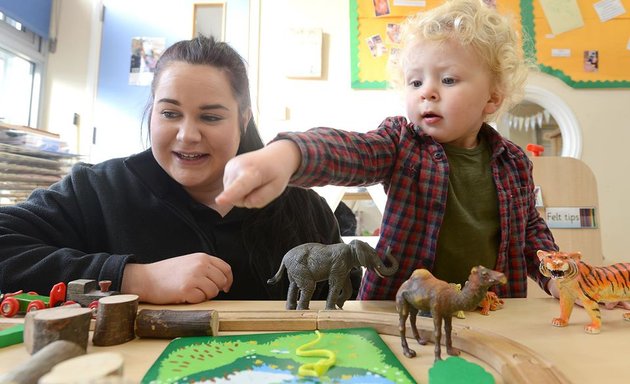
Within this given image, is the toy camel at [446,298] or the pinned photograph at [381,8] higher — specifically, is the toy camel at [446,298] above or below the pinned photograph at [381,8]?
below

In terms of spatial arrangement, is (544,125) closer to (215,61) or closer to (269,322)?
(215,61)

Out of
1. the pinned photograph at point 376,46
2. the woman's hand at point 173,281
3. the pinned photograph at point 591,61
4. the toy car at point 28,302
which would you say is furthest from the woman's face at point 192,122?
the pinned photograph at point 591,61

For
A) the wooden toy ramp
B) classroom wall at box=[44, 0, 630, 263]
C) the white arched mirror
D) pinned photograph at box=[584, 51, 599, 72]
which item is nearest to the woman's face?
the wooden toy ramp

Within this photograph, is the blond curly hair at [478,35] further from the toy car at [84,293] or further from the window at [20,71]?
the window at [20,71]

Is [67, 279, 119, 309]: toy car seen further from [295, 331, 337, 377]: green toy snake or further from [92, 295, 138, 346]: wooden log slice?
[295, 331, 337, 377]: green toy snake

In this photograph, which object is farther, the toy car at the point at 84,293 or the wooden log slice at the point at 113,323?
the toy car at the point at 84,293

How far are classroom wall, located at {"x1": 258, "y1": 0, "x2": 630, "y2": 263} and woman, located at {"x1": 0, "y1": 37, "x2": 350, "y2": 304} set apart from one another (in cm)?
130

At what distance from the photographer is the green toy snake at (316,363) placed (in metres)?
0.42

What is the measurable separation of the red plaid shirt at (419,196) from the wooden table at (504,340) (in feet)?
0.55

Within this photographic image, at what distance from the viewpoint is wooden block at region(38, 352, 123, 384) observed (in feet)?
1.03

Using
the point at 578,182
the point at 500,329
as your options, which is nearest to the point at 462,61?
the point at 500,329

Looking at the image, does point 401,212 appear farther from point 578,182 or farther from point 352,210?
point 352,210

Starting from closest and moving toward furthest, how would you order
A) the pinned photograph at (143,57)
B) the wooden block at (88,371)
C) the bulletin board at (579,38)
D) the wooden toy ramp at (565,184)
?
the wooden block at (88,371), the wooden toy ramp at (565,184), the bulletin board at (579,38), the pinned photograph at (143,57)

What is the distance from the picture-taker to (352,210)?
226 cm
